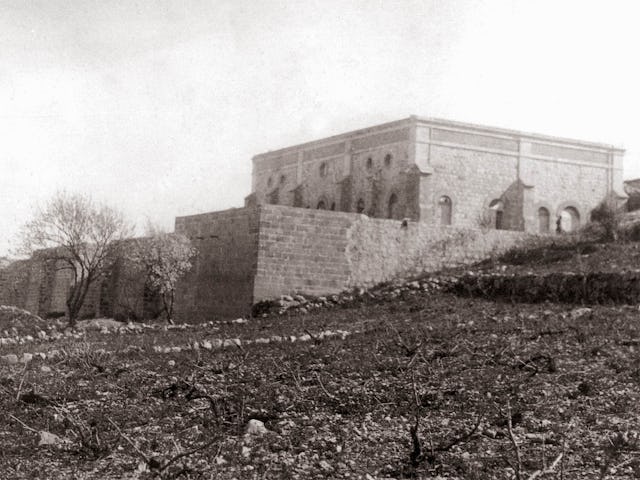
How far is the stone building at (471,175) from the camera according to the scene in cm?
3052

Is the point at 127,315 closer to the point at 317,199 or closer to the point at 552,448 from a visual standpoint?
the point at 317,199

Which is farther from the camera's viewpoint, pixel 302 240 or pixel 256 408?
pixel 302 240

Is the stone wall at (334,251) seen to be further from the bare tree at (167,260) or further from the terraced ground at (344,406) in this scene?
the terraced ground at (344,406)

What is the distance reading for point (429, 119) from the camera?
3045 cm

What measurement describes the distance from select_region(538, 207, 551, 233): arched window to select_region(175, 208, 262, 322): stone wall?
16715 millimetres

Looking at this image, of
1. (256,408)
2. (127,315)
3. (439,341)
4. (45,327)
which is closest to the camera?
(256,408)

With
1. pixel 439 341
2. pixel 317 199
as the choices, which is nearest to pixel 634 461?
pixel 439 341

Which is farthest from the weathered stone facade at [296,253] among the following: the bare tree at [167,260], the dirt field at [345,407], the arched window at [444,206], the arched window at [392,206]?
the arched window at [392,206]

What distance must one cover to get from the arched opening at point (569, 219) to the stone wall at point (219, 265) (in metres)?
17.0

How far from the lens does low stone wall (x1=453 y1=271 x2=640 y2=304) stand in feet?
48.3

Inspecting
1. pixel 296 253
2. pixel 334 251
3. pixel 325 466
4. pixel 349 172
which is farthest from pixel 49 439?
pixel 349 172

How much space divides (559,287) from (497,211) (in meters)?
16.5

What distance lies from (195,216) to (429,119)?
42.5 ft

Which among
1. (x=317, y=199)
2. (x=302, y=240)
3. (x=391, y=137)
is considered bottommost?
(x=302, y=240)
